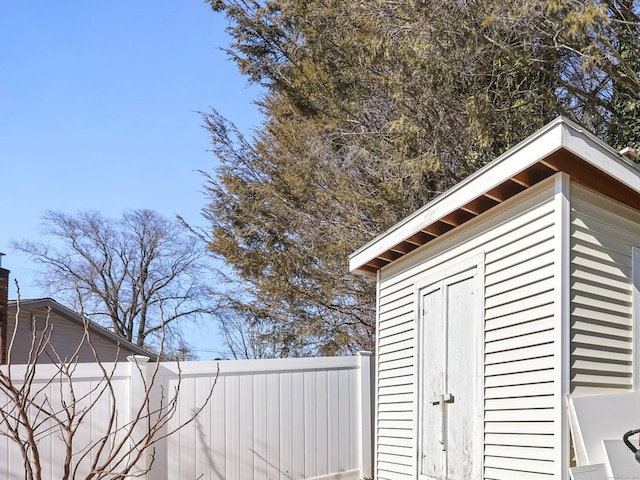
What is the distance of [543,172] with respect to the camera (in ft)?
15.9

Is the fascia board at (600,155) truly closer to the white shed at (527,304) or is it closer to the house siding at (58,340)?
the white shed at (527,304)

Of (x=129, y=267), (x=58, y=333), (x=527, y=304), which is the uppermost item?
(x=129, y=267)

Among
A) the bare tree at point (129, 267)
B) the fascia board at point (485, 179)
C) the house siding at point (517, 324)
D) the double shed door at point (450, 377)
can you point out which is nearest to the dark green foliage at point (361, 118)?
the fascia board at point (485, 179)

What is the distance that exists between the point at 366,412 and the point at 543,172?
→ 467 centimetres

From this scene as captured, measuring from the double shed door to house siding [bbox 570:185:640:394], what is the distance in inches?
37.2

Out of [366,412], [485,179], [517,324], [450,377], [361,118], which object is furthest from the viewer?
[361,118]

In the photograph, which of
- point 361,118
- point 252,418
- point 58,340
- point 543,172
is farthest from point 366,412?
point 58,340

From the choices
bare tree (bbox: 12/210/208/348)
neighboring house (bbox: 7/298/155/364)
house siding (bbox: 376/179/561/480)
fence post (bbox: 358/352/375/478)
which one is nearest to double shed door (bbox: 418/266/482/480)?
house siding (bbox: 376/179/561/480)

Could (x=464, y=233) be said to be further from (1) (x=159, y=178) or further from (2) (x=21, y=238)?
(2) (x=21, y=238)

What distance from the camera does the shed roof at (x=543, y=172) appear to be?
459cm

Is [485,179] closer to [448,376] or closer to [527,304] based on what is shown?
[527,304]

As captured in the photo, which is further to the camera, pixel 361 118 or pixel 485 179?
pixel 361 118

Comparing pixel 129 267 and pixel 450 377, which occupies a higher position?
pixel 129 267

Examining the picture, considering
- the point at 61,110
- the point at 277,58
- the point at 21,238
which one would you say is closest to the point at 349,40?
the point at 277,58
